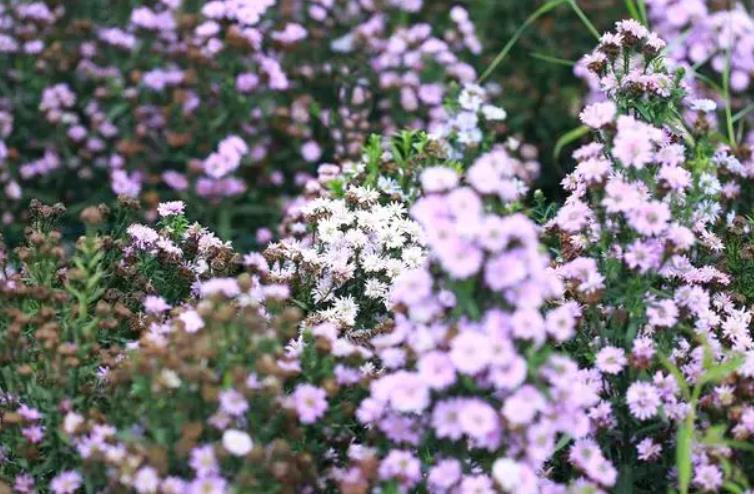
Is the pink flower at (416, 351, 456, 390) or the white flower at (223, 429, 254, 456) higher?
the pink flower at (416, 351, 456, 390)

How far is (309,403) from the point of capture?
224cm

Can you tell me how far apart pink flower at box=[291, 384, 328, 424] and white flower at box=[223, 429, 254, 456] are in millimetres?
166

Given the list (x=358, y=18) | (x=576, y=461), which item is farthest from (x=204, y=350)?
(x=358, y=18)

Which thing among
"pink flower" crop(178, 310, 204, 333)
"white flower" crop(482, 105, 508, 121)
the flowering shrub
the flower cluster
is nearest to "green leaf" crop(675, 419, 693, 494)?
the flowering shrub

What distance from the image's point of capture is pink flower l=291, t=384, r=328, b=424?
87.5 inches

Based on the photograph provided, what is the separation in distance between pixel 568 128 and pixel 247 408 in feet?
10.8

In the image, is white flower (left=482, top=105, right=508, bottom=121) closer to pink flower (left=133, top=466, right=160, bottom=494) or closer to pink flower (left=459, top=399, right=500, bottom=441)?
pink flower (left=459, top=399, right=500, bottom=441)

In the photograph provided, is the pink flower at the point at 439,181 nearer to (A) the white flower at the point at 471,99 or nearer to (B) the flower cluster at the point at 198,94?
(A) the white flower at the point at 471,99

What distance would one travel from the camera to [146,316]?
2.70m

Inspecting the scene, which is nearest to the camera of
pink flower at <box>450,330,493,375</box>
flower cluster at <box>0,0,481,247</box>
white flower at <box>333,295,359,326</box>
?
pink flower at <box>450,330,493,375</box>

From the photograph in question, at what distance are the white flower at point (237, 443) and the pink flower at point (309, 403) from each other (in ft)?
0.54

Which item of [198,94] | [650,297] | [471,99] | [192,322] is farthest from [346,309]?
[198,94]

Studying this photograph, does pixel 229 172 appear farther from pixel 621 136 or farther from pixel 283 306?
pixel 621 136

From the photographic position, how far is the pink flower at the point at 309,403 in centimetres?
222
